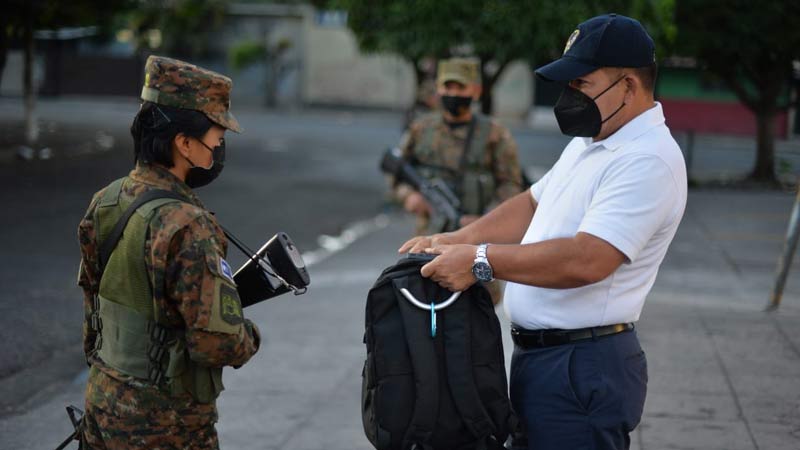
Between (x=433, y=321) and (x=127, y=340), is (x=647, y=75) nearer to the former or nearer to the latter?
(x=433, y=321)

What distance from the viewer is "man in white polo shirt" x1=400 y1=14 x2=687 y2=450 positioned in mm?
2842

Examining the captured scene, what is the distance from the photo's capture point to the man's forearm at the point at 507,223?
339 cm

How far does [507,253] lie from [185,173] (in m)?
0.96

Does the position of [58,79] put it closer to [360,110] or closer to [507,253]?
[360,110]

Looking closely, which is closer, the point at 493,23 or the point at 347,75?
the point at 493,23

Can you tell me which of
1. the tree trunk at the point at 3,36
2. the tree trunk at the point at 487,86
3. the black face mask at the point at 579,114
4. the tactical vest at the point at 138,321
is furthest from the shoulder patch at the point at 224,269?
the tree trunk at the point at 3,36

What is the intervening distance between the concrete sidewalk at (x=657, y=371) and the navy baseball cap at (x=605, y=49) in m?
2.73

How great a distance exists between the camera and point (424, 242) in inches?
126

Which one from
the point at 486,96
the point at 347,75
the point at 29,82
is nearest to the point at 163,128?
the point at 486,96

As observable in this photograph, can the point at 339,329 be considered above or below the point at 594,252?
below

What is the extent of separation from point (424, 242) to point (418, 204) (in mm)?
3222

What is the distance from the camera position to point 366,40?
12383 millimetres

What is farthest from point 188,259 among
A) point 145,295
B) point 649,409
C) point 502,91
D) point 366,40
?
point 502,91

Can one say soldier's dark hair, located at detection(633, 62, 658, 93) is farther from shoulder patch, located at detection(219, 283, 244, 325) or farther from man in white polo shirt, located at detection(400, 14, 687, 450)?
shoulder patch, located at detection(219, 283, 244, 325)
